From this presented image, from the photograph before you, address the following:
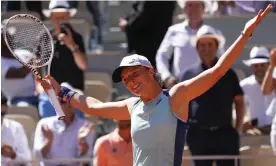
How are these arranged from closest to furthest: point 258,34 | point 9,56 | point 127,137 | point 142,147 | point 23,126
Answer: point 142,147
point 127,137
point 23,126
point 9,56
point 258,34

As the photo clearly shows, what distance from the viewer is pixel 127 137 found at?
25.1ft

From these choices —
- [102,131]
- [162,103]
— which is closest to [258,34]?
[102,131]

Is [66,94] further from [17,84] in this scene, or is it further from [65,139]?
[17,84]

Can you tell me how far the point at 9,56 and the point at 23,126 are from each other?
3.76 ft

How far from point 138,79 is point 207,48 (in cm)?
335

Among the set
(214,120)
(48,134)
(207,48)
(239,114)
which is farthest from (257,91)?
(48,134)

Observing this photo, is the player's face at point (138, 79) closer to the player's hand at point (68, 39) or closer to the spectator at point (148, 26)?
the player's hand at point (68, 39)

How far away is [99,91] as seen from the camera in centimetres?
977

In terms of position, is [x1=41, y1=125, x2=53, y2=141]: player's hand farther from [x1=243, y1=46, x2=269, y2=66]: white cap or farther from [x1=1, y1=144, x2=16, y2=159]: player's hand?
[x1=243, y1=46, x2=269, y2=66]: white cap

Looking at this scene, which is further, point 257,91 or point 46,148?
point 257,91

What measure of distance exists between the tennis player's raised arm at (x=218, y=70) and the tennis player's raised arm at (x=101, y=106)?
336 mm

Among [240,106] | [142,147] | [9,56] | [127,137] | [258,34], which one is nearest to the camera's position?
[142,147]

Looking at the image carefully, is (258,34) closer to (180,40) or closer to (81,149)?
(180,40)

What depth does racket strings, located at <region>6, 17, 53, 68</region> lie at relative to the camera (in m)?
5.92
